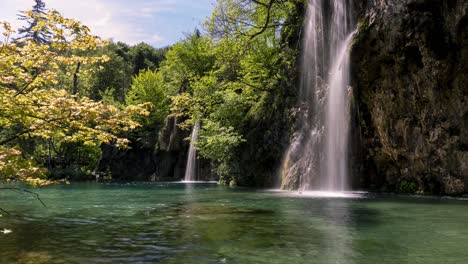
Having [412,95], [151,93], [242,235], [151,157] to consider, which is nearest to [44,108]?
[242,235]

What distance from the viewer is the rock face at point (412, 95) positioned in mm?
17531

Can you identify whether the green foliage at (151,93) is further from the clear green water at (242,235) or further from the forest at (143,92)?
the clear green water at (242,235)

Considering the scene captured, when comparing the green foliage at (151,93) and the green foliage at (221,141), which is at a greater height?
the green foliage at (151,93)

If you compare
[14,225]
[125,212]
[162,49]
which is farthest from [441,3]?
[162,49]

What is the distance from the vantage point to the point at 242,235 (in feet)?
28.7

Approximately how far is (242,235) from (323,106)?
1556 centimetres

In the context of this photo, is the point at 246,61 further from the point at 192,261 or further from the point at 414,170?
the point at 192,261

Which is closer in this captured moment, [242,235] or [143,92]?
[242,235]

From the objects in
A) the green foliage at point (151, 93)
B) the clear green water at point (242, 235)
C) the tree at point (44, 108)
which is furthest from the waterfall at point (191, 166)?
the tree at point (44, 108)

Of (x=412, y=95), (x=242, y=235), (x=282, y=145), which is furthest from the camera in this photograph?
(x=282, y=145)

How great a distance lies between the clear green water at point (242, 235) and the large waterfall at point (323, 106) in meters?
8.36

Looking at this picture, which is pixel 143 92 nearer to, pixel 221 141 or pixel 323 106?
pixel 221 141

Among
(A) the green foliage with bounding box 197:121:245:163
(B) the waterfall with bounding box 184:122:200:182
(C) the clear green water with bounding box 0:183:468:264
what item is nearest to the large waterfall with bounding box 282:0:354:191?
(A) the green foliage with bounding box 197:121:245:163

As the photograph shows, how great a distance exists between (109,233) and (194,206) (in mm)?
5916
